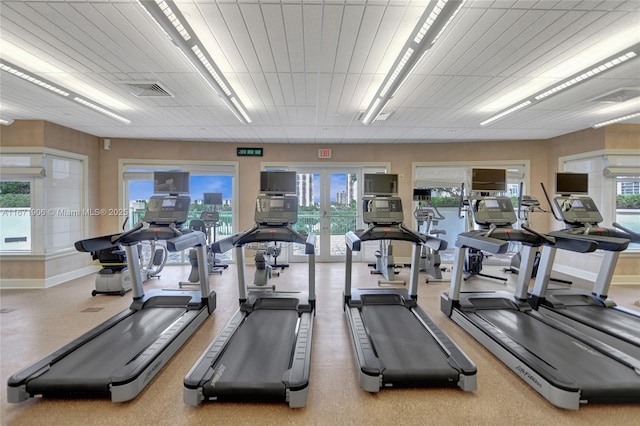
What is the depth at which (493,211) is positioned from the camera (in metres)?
3.66

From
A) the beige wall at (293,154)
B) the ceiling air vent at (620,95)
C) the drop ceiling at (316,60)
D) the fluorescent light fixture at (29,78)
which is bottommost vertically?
the beige wall at (293,154)

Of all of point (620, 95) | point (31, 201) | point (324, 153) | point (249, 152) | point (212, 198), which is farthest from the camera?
point (324, 153)

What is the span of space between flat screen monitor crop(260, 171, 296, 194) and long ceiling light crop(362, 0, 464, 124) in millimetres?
1634

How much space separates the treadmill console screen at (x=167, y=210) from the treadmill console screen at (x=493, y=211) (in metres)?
3.93

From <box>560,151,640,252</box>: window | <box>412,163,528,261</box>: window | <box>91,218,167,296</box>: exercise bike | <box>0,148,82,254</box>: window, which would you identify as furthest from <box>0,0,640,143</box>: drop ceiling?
<box>91,218,167,296</box>: exercise bike

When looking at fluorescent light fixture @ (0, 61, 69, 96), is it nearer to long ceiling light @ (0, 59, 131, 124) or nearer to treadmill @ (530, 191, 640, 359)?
long ceiling light @ (0, 59, 131, 124)

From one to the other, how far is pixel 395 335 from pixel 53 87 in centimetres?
496

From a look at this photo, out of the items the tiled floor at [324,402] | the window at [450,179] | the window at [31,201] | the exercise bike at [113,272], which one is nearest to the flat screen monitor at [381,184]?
the tiled floor at [324,402]

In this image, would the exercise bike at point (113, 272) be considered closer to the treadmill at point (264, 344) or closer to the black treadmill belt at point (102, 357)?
the black treadmill belt at point (102, 357)

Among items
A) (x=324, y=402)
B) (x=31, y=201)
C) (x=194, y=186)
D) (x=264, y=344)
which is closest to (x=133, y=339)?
(x=264, y=344)

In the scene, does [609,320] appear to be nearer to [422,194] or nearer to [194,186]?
[422,194]

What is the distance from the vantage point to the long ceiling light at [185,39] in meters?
1.92

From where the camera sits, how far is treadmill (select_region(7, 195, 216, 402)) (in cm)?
207

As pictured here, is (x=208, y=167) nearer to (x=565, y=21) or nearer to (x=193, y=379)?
(x=193, y=379)
